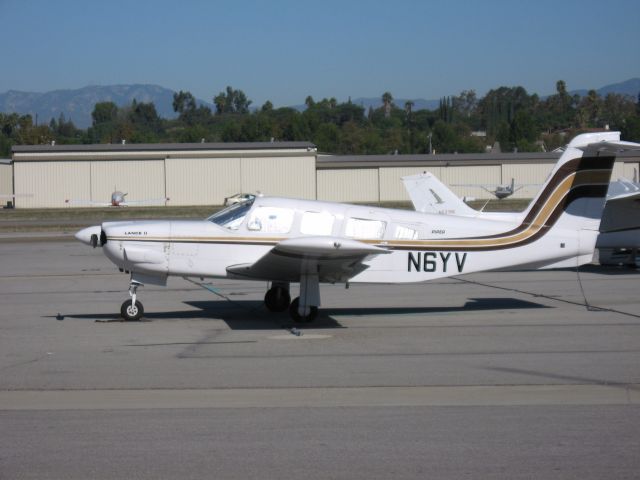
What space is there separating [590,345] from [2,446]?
24.5 ft

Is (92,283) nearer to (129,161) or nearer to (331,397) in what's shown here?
(331,397)

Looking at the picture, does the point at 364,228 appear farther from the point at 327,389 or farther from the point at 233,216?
the point at 327,389

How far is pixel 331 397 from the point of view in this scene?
814 centimetres

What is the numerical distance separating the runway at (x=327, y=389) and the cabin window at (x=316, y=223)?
1486 millimetres

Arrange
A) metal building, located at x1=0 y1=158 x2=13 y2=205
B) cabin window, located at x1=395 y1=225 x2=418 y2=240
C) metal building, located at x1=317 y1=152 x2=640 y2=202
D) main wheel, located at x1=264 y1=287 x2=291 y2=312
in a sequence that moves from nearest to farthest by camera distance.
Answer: cabin window, located at x1=395 y1=225 x2=418 y2=240 < main wheel, located at x1=264 y1=287 x2=291 y2=312 < metal building, located at x1=317 y1=152 x2=640 y2=202 < metal building, located at x1=0 y1=158 x2=13 y2=205

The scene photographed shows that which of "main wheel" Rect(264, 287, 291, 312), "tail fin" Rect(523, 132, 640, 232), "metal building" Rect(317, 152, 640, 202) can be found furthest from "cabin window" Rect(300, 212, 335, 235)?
"metal building" Rect(317, 152, 640, 202)

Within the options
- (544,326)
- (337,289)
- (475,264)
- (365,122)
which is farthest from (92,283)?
(365,122)

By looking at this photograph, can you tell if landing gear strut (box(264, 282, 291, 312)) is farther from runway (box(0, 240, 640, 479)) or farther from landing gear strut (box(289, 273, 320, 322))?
landing gear strut (box(289, 273, 320, 322))

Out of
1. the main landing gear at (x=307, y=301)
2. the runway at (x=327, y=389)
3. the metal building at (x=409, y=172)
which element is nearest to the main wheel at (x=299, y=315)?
the main landing gear at (x=307, y=301)

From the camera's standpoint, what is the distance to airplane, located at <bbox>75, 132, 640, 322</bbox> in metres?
12.6

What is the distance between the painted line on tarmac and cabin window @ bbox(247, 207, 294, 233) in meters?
4.66

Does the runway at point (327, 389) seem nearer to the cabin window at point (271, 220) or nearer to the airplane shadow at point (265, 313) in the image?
the airplane shadow at point (265, 313)

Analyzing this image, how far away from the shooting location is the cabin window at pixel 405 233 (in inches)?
516

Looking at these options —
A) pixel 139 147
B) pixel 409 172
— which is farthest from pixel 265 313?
pixel 139 147
